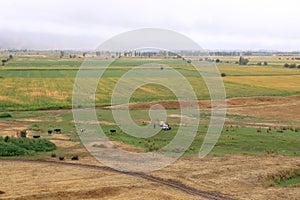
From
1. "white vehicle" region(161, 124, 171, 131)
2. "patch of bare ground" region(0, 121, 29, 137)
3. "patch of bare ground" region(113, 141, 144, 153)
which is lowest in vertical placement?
"patch of bare ground" region(113, 141, 144, 153)

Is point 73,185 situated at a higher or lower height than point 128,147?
lower

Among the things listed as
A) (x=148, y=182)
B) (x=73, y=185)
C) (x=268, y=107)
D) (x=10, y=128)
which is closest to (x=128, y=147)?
(x=148, y=182)

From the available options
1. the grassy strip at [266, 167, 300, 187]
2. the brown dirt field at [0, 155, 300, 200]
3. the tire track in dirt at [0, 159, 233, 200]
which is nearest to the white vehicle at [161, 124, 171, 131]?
the brown dirt field at [0, 155, 300, 200]

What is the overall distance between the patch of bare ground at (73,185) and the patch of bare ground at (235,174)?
7.09ft

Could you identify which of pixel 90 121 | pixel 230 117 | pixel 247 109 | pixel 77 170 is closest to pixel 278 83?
pixel 247 109

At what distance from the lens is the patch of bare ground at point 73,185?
22516 millimetres

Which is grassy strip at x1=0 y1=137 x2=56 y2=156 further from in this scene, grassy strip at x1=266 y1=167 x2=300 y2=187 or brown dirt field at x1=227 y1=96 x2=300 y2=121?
brown dirt field at x1=227 y1=96 x2=300 y2=121

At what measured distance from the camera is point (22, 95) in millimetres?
66625

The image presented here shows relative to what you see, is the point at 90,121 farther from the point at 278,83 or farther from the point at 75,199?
the point at 278,83

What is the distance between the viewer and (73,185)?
24.1 meters

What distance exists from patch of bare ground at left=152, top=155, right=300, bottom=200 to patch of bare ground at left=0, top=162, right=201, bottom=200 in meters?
2.16

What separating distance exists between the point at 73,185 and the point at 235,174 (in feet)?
30.8

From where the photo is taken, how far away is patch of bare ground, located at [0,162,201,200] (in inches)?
886

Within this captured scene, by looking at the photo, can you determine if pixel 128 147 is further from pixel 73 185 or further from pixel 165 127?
pixel 73 185
